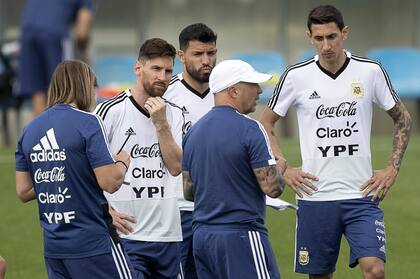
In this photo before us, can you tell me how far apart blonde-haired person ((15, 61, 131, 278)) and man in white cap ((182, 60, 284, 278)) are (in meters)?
0.53

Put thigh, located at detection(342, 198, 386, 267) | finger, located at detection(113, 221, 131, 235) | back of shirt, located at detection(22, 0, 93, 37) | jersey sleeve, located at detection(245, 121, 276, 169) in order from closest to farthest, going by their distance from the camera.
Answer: jersey sleeve, located at detection(245, 121, 276, 169)
finger, located at detection(113, 221, 131, 235)
thigh, located at detection(342, 198, 386, 267)
back of shirt, located at detection(22, 0, 93, 37)

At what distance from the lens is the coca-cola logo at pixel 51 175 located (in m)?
8.18

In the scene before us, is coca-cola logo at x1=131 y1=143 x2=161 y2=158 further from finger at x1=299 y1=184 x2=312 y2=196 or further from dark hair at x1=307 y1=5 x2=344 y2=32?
dark hair at x1=307 y1=5 x2=344 y2=32

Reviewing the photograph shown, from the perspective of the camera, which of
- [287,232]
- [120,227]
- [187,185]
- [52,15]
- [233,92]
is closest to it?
[233,92]

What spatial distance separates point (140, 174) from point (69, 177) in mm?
1216

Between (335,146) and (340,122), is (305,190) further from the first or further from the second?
(340,122)

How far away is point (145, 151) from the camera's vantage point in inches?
367

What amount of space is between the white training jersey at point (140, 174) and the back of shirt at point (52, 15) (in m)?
7.86

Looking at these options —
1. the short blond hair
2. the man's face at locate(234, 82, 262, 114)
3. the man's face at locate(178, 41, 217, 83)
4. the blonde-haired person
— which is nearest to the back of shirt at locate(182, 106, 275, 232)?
the man's face at locate(234, 82, 262, 114)

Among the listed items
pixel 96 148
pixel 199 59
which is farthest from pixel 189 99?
pixel 96 148

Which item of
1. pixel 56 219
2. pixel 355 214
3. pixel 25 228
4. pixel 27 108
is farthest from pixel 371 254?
pixel 27 108

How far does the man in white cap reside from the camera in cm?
831

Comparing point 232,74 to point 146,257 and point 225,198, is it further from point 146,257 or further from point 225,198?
point 146,257

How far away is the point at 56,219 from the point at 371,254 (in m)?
2.58
